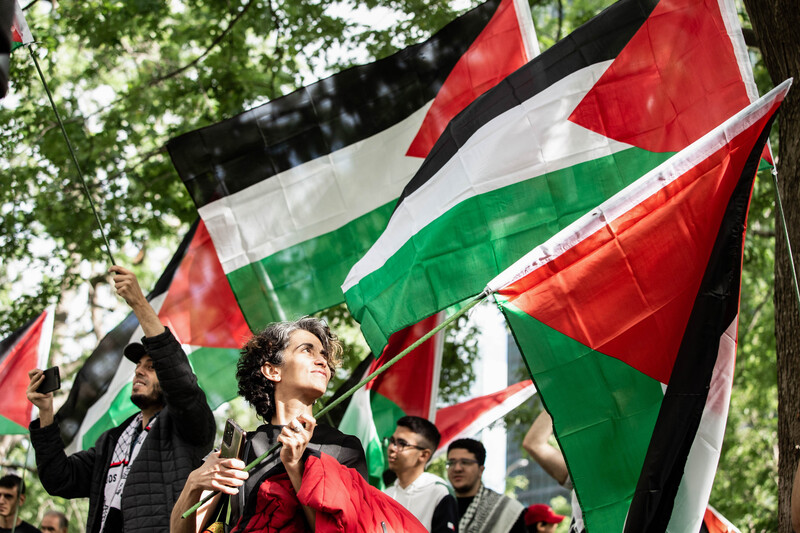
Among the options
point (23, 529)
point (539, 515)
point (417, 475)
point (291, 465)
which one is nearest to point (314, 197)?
point (417, 475)

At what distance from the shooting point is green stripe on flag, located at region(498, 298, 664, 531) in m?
3.81

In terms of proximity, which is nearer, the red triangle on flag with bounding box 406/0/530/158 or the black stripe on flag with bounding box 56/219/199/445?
the red triangle on flag with bounding box 406/0/530/158

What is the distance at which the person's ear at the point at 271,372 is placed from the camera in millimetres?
4055

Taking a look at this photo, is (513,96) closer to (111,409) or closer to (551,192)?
(551,192)

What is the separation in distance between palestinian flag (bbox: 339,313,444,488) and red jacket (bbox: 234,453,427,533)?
339cm

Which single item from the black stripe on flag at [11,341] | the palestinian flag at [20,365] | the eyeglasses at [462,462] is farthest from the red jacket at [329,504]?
the black stripe on flag at [11,341]

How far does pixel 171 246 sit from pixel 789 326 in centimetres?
1227

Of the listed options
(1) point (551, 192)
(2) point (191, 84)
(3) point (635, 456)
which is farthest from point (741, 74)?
(2) point (191, 84)

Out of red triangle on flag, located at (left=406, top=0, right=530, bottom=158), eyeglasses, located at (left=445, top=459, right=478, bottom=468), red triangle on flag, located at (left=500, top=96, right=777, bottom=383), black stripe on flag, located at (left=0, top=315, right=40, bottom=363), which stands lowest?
eyeglasses, located at (left=445, top=459, right=478, bottom=468)

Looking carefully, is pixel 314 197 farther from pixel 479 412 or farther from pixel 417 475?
pixel 479 412

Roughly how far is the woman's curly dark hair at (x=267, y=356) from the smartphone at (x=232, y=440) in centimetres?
52

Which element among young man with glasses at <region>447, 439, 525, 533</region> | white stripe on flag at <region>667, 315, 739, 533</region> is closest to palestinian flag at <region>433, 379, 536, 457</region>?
young man with glasses at <region>447, 439, 525, 533</region>

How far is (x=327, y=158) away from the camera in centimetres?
659

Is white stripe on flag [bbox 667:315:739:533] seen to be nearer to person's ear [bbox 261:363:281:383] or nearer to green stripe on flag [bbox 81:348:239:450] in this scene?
person's ear [bbox 261:363:281:383]
